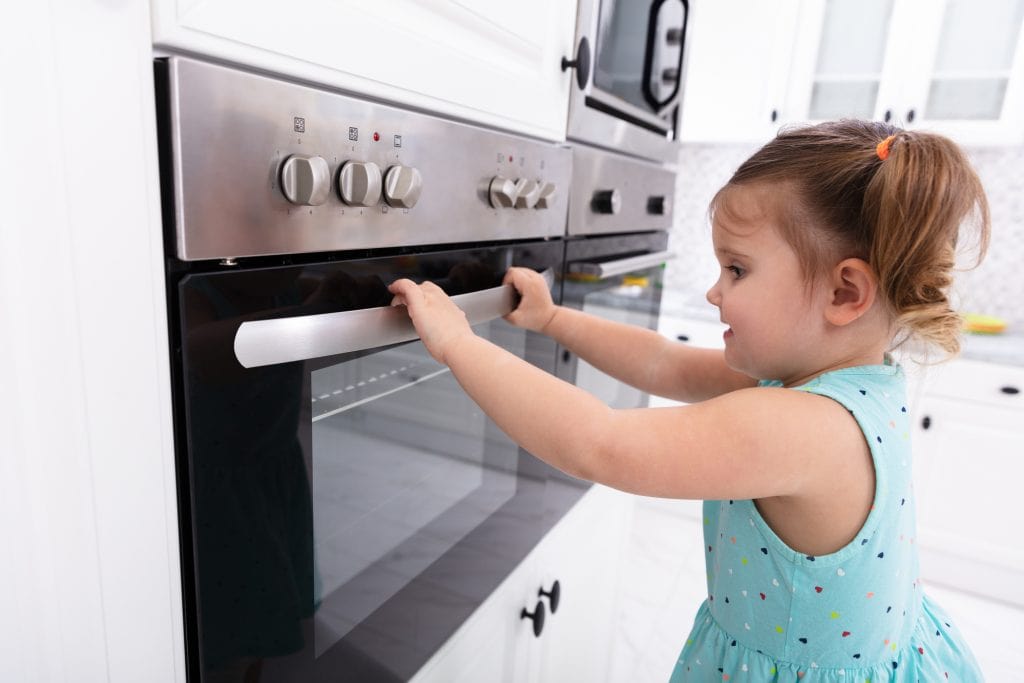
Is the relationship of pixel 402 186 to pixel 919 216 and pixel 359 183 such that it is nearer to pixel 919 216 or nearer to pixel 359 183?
pixel 359 183

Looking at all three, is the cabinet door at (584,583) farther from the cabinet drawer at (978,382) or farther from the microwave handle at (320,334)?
the cabinet drawer at (978,382)

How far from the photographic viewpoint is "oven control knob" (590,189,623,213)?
930mm

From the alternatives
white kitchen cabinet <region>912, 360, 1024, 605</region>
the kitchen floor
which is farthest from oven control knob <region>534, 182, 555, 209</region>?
white kitchen cabinet <region>912, 360, 1024, 605</region>

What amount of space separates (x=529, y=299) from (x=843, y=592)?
0.46 m

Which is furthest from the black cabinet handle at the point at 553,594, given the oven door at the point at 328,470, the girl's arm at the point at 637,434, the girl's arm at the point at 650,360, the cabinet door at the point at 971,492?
the cabinet door at the point at 971,492

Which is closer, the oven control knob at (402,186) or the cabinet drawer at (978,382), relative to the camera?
the oven control knob at (402,186)

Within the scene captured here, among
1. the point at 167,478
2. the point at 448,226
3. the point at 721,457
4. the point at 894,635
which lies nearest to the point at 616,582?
the point at 894,635

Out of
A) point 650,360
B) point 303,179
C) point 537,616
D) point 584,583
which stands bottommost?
point 584,583

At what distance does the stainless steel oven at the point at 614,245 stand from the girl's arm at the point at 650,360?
44 millimetres

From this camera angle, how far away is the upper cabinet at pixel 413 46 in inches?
15.9

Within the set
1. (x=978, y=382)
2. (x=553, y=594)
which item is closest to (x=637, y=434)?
(x=553, y=594)

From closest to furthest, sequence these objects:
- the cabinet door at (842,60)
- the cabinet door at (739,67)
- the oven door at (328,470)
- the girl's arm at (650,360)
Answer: the oven door at (328,470) < the girl's arm at (650,360) < the cabinet door at (842,60) < the cabinet door at (739,67)

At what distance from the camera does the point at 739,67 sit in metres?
2.33

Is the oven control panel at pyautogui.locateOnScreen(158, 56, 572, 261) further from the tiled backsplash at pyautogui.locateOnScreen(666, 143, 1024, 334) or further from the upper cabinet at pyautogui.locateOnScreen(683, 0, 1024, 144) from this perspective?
the upper cabinet at pyautogui.locateOnScreen(683, 0, 1024, 144)
